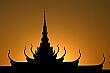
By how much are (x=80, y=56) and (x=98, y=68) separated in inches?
63.7

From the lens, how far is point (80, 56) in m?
40.8

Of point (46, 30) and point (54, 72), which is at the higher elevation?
point (46, 30)

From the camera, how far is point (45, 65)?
40.2 metres

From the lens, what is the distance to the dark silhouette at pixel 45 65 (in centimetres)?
4031

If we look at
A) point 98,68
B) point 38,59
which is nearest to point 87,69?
point 98,68

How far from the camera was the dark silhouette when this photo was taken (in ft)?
132

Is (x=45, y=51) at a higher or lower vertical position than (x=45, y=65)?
higher

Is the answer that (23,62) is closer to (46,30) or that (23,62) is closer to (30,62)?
(30,62)

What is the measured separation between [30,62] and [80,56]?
3454 millimetres

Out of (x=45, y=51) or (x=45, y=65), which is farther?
(x=45, y=51)

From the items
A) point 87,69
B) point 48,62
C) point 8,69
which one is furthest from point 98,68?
point 8,69

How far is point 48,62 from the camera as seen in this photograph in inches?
1592

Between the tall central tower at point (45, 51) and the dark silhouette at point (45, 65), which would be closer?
the dark silhouette at point (45, 65)

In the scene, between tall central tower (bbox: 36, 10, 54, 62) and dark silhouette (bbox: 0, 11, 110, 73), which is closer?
dark silhouette (bbox: 0, 11, 110, 73)
